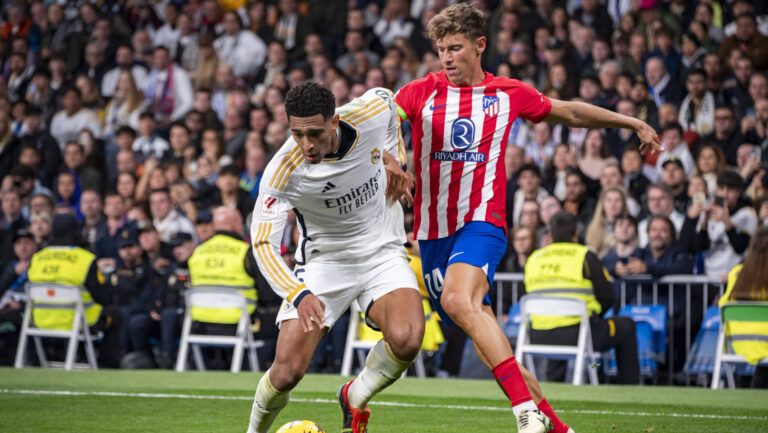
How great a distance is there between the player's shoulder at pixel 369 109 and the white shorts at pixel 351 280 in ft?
2.72

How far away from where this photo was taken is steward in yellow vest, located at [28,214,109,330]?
11.9 meters

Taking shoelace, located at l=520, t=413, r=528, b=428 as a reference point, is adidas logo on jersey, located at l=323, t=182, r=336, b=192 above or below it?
above

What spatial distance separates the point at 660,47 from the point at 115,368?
7.94 metres

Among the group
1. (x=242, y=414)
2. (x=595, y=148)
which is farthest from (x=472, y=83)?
(x=595, y=148)

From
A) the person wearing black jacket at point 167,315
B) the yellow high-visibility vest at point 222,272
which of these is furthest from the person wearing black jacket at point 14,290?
the yellow high-visibility vest at point 222,272

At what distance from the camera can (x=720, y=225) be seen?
444 inches

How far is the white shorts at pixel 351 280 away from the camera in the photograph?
6258 millimetres

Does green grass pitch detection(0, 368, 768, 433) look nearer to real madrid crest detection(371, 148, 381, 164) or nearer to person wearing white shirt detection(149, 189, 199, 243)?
real madrid crest detection(371, 148, 381, 164)

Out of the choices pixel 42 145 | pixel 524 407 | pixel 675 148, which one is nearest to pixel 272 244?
pixel 524 407

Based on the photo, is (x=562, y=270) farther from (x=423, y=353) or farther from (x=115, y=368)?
(x=115, y=368)

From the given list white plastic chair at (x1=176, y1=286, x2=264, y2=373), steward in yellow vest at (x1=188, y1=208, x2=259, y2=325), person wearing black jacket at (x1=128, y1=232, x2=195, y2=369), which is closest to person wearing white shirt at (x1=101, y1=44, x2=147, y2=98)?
person wearing black jacket at (x1=128, y1=232, x2=195, y2=369)

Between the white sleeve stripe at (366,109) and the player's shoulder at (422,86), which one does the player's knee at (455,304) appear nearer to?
the white sleeve stripe at (366,109)

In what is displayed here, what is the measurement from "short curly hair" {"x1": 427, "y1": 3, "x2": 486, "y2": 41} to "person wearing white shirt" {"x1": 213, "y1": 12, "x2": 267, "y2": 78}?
1080 centimetres

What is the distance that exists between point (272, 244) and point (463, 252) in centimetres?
124
